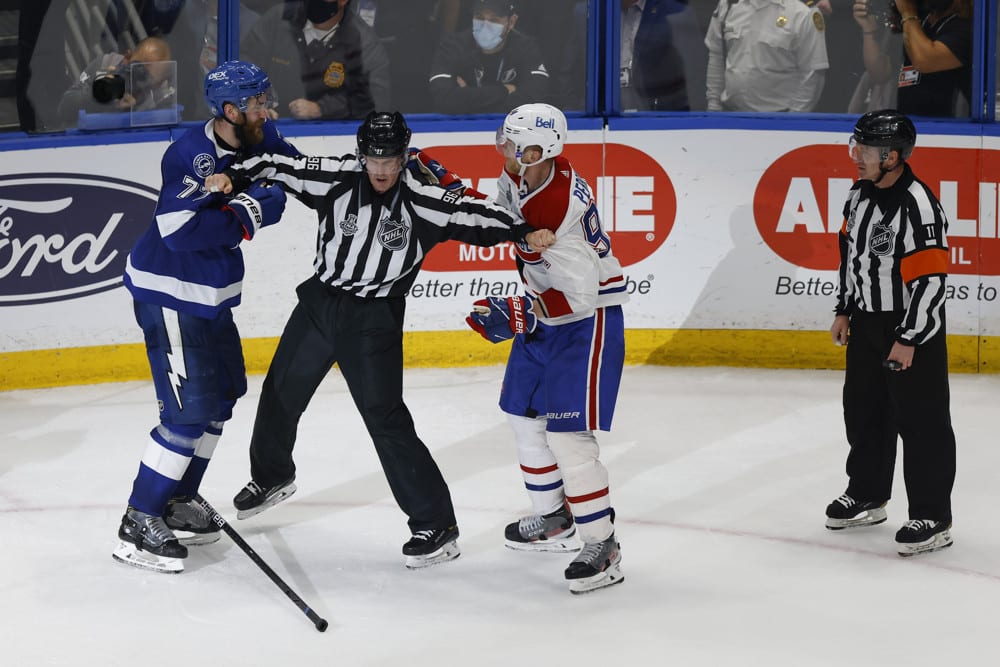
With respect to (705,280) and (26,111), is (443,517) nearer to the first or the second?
(705,280)

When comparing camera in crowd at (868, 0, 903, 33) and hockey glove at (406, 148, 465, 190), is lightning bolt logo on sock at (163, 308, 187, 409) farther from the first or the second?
camera in crowd at (868, 0, 903, 33)

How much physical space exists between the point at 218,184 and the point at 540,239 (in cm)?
89

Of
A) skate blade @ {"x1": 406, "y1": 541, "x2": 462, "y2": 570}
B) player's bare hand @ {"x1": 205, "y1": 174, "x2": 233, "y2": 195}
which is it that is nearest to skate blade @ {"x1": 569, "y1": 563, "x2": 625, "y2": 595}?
skate blade @ {"x1": 406, "y1": 541, "x2": 462, "y2": 570}

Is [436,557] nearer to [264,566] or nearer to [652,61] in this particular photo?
[264,566]

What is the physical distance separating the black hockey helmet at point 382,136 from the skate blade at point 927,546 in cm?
193

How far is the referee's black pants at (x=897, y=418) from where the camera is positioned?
4059mm

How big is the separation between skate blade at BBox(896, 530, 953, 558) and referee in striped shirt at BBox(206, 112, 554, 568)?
1358 millimetres

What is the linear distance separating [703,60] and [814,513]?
9.08ft

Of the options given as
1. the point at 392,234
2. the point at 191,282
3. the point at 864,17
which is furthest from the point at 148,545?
the point at 864,17

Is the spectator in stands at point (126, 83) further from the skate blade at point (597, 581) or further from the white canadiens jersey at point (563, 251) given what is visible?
the skate blade at point (597, 581)

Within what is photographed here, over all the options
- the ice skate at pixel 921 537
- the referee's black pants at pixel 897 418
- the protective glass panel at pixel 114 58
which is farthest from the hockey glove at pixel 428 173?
the protective glass panel at pixel 114 58

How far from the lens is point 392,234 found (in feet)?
12.5

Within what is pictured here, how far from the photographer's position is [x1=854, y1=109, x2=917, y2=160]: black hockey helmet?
156 inches

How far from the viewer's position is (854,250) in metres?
A: 4.15
